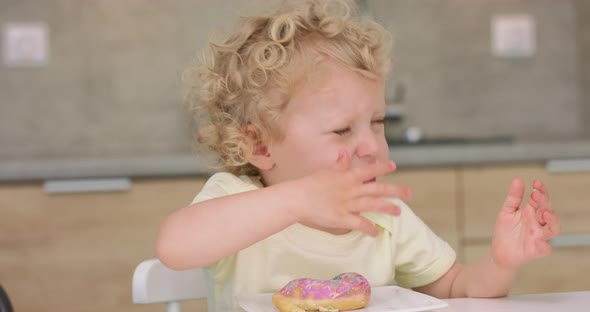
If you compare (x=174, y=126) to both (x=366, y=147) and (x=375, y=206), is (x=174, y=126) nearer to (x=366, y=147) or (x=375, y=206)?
(x=366, y=147)

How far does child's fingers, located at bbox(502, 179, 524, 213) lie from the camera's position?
96 cm

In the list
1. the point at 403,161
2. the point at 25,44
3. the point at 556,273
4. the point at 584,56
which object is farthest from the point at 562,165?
the point at 25,44

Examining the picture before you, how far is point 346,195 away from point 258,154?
1.27 ft

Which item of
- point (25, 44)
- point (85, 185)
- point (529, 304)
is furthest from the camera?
point (25, 44)

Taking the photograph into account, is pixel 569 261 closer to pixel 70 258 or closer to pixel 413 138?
pixel 413 138

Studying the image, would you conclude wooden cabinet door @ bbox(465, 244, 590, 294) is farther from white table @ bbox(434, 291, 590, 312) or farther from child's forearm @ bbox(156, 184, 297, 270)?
child's forearm @ bbox(156, 184, 297, 270)

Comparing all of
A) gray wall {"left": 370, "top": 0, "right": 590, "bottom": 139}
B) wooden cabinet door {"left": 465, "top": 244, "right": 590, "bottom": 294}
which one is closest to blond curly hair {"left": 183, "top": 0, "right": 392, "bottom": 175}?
wooden cabinet door {"left": 465, "top": 244, "right": 590, "bottom": 294}

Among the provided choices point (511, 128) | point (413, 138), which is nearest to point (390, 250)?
point (413, 138)

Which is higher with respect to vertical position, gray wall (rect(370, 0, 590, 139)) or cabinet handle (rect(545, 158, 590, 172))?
gray wall (rect(370, 0, 590, 139))

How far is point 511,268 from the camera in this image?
3.38 ft

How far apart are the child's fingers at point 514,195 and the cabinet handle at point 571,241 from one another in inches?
58.4

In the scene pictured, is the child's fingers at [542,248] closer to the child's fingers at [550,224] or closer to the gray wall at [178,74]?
the child's fingers at [550,224]

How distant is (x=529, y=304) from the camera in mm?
919

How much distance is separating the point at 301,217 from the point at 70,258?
58.4 inches
